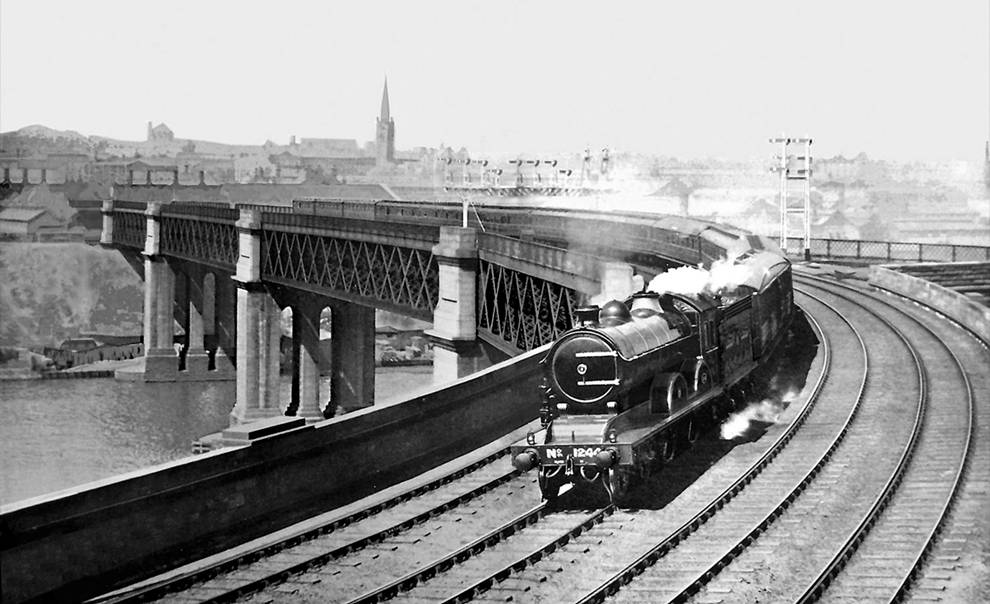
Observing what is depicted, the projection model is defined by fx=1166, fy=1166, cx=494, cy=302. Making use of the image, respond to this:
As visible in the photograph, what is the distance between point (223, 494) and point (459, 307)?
23.5 m

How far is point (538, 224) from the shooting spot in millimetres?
57188

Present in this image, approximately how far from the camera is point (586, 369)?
844 inches

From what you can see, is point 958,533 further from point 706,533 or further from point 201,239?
point 201,239

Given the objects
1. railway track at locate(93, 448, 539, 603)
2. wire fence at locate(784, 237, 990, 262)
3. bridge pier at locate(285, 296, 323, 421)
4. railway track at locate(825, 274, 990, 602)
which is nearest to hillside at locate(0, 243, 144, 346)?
bridge pier at locate(285, 296, 323, 421)

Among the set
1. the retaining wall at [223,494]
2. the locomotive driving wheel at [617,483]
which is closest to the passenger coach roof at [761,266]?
the retaining wall at [223,494]

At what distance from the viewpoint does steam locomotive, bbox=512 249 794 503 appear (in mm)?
21000

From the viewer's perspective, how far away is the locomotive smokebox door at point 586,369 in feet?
69.6

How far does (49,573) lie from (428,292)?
3373 centimetres

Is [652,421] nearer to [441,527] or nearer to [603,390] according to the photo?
[603,390]

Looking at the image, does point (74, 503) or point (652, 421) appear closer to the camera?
point (74, 503)

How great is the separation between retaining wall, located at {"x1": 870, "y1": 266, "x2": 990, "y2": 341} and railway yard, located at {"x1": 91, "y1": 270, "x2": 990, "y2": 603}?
12.5 metres

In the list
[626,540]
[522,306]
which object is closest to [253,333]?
[522,306]

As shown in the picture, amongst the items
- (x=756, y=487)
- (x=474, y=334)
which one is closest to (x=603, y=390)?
(x=756, y=487)

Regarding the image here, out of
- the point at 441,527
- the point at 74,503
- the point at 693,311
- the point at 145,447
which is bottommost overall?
the point at 145,447
